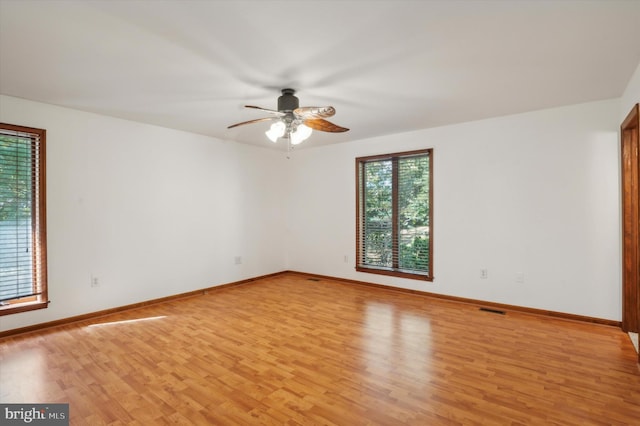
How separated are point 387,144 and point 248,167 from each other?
97.4 inches

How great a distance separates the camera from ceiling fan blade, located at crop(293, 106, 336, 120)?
2.62m

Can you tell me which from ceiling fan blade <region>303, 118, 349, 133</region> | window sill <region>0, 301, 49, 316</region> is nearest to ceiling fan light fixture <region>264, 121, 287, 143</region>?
ceiling fan blade <region>303, 118, 349, 133</region>

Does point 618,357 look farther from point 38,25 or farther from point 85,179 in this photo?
point 85,179

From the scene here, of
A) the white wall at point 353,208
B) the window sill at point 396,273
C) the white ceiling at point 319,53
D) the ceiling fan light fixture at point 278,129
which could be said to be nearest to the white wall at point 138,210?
the white wall at point 353,208

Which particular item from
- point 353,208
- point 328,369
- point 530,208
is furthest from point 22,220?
point 530,208

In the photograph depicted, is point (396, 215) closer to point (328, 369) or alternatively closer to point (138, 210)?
point (328, 369)

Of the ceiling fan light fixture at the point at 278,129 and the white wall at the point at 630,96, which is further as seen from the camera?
the ceiling fan light fixture at the point at 278,129

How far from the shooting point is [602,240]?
3.52 metres

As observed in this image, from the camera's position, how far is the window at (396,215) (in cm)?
479

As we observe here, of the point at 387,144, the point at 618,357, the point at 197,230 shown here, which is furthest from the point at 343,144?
the point at 618,357

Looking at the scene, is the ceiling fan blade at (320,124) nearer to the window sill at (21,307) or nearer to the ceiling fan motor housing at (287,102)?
the ceiling fan motor housing at (287,102)

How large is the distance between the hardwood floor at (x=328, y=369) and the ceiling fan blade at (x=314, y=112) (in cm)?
209

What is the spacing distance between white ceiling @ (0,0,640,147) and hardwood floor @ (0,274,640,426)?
8.02ft

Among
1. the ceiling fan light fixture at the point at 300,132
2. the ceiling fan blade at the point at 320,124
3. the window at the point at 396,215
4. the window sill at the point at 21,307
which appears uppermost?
the ceiling fan blade at the point at 320,124
